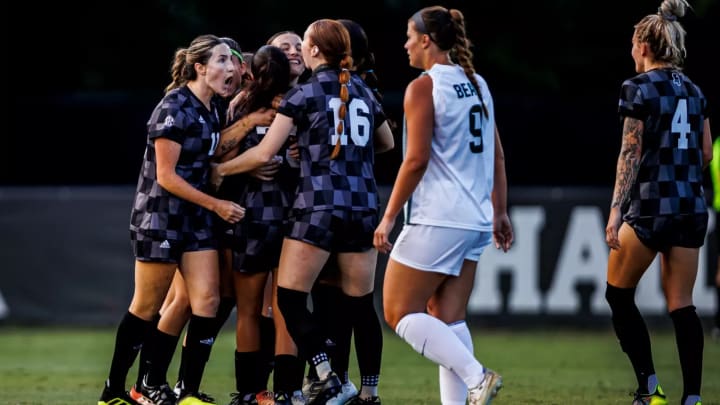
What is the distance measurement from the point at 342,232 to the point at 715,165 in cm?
773

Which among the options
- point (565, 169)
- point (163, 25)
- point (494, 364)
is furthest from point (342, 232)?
point (163, 25)

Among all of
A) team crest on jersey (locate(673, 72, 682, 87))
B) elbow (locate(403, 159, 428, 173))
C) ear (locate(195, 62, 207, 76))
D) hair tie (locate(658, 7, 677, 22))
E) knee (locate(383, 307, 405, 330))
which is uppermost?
hair tie (locate(658, 7, 677, 22))

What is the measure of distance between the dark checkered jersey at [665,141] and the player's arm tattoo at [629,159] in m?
0.06

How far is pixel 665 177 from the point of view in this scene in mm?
7930

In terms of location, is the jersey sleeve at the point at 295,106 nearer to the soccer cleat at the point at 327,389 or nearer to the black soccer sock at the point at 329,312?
the black soccer sock at the point at 329,312

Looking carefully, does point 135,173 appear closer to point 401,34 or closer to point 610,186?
point 401,34

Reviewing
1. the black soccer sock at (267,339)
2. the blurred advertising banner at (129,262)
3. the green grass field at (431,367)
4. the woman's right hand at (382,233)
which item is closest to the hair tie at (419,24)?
the woman's right hand at (382,233)

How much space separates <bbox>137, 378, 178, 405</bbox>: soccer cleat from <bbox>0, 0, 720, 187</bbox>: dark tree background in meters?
8.86

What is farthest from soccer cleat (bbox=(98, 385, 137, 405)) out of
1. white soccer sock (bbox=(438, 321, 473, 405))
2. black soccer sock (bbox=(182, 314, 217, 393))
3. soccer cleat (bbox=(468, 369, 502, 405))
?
soccer cleat (bbox=(468, 369, 502, 405))

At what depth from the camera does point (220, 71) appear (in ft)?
26.2

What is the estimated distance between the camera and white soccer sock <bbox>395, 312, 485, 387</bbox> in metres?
7.12

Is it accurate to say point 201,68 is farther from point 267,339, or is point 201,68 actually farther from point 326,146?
point 267,339

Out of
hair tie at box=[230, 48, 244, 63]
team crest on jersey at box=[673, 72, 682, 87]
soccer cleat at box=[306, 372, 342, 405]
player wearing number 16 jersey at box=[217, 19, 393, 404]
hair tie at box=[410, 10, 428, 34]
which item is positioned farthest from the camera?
hair tie at box=[230, 48, 244, 63]

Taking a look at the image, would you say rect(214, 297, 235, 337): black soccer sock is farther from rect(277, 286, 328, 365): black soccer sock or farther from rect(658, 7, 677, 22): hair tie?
rect(658, 7, 677, 22): hair tie
